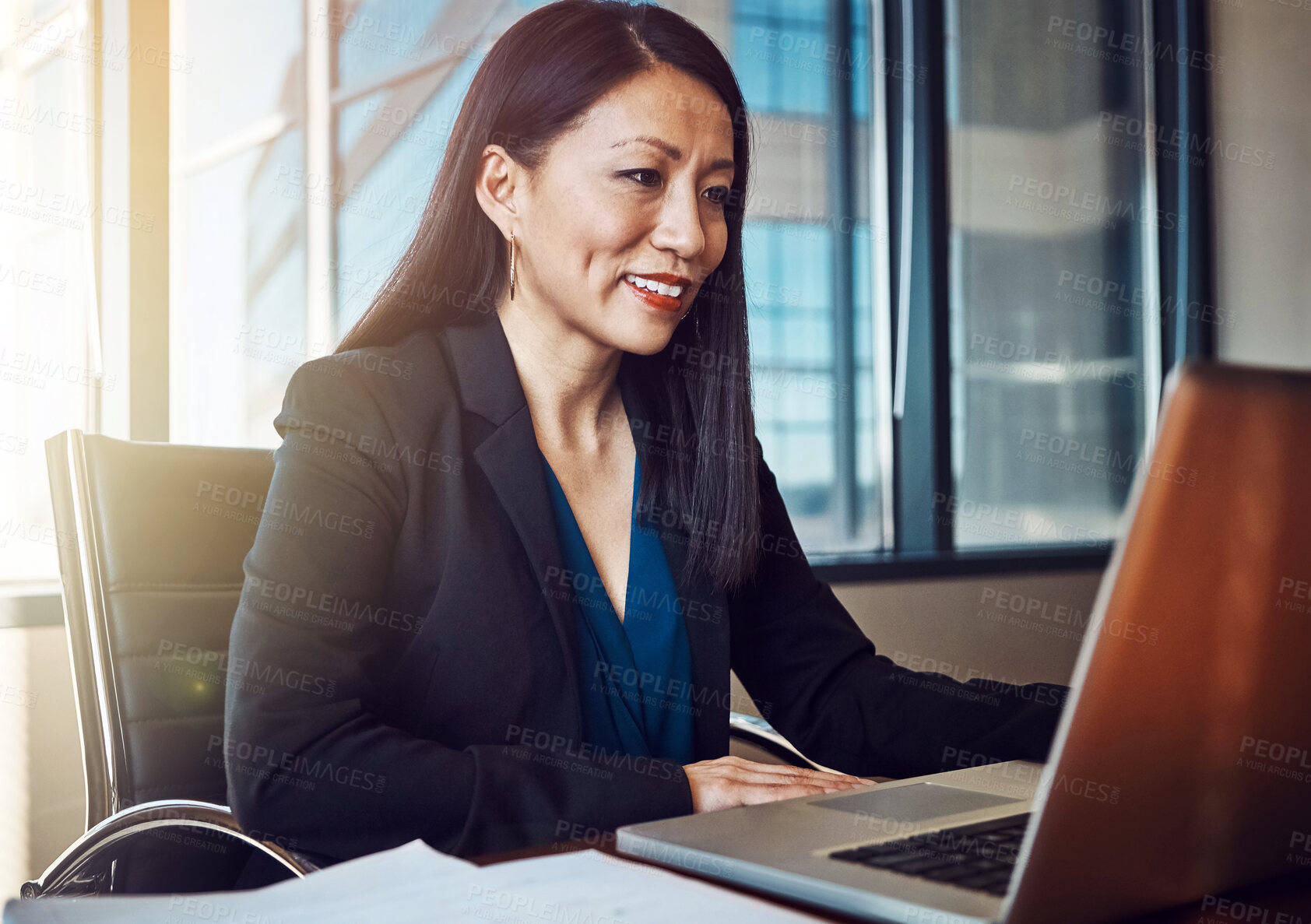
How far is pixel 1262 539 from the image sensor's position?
49 cm

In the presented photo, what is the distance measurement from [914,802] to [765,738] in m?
0.71

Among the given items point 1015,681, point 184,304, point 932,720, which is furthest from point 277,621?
point 1015,681

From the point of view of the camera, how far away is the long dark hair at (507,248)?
4.71 ft

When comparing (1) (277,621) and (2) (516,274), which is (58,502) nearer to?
(1) (277,621)

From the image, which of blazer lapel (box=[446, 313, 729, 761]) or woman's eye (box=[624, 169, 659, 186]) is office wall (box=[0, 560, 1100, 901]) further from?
woman's eye (box=[624, 169, 659, 186])

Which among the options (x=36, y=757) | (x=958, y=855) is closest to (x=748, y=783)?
(x=958, y=855)

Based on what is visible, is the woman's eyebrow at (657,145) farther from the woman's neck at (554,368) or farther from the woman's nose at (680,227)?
the woman's neck at (554,368)

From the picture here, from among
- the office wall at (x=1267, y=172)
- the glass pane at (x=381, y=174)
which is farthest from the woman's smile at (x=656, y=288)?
the office wall at (x=1267, y=172)

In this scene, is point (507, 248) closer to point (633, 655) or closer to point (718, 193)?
point (718, 193)

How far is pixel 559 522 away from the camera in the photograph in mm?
1414

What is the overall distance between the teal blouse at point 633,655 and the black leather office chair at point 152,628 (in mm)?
188

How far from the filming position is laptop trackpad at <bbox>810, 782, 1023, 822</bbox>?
779 mm

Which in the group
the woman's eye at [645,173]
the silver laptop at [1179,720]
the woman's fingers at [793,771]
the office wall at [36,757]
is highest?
the woman's eye at [645,173]

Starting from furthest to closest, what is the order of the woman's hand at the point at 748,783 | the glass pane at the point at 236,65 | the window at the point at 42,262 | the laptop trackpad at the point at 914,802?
the glass pane at the point at 236,65, the window at the point at 42,262, the woman's hand at the point at 748,783, the laptop trackpad at the point at 914,802
